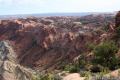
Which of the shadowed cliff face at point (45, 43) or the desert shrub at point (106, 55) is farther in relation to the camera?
the shadowed cliff face at point (45, 43)

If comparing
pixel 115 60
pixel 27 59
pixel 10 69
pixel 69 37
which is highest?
pixel 115 60

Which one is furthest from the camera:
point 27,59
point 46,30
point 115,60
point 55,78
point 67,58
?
point 46,30

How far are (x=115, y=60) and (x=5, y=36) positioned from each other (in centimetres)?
5730

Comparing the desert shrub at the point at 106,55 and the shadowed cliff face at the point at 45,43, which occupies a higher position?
the desert shrub at the point at 106,55

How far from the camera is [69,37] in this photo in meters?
56.7

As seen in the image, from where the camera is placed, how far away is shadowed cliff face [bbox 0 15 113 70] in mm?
50531

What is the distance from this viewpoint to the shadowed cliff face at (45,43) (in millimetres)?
50531

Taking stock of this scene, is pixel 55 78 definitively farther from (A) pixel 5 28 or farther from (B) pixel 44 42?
(A) pixel 5 28

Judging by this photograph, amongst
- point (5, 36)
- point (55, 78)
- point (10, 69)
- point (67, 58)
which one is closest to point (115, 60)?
point (55, 78)

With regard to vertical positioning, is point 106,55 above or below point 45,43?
above

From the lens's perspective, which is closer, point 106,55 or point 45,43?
point 106,55

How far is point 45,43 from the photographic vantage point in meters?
60.6

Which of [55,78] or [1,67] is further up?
[55,78]

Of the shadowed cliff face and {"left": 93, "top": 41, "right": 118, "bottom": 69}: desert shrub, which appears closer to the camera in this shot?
{"left": 93, "top": 41, "right": 118, "bottom": 69}: desert shrub
